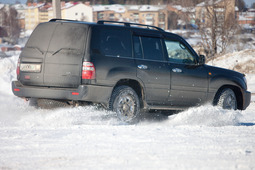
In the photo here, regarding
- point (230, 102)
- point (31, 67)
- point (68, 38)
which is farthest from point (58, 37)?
point (230, 102)

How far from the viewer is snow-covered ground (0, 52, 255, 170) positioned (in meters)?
5.11

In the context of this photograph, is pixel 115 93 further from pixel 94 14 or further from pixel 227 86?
pixel 94 14

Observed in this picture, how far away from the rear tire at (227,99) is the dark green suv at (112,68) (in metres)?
0.43

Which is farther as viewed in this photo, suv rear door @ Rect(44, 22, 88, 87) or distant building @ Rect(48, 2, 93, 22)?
distant building @ Rect(48, 2, 93, 22)

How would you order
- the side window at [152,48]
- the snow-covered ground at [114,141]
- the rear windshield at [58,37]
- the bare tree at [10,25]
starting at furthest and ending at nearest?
the bare tree at [10,25]
the side window at [152,48]
the rear windshield at [58,37]
the snow-covered ground at [114,141]

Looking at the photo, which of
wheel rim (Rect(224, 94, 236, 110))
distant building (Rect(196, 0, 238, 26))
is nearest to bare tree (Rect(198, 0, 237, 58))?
distant building (Rect(196, 0, 238, 26))

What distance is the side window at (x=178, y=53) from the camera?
29.1 feet

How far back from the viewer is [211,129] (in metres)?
7.70

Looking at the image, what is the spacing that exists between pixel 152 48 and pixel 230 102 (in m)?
2.21

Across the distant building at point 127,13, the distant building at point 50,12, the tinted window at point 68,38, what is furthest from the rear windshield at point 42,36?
the distant building at point 127,13

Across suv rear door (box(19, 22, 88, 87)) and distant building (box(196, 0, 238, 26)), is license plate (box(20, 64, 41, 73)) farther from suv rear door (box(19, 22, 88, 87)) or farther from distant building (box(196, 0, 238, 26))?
distant building (box(196, 0, 238, 26))

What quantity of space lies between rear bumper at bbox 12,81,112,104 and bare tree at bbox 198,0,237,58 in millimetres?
22567

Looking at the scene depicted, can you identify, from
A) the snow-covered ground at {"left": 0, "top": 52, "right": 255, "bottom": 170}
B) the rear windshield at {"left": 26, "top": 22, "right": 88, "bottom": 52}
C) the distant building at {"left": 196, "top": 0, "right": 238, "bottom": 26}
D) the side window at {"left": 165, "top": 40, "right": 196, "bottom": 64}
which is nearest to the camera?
the snow-covered ground at {"left": 0, "top": 52, "right": 255, "bottom": 170}

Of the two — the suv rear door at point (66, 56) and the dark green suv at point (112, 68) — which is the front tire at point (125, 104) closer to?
the dark green suv at point (112, 68)
